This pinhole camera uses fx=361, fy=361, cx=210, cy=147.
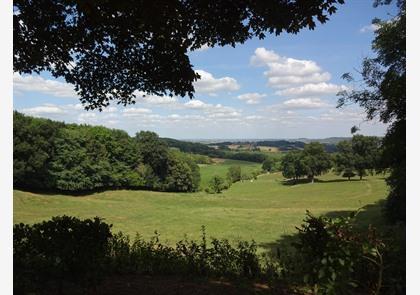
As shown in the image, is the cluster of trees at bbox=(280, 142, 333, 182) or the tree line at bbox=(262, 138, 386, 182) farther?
the cluster of trees at bbox=(280, 142, 333, 182)

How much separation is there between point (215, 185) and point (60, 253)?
78534 millimetres

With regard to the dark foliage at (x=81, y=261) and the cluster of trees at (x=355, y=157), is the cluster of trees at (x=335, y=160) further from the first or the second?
the dark foliage at (x=81, y=261)

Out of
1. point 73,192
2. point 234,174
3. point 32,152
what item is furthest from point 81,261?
point 234,174

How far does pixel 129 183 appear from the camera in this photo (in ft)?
217

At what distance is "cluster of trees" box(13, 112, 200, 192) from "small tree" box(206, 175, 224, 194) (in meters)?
3.60

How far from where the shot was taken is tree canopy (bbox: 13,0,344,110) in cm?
573

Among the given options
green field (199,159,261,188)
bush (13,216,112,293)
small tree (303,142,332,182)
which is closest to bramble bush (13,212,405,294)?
bush (13,216,112,293)

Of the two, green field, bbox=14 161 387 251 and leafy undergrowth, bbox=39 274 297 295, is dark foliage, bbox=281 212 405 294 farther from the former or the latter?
green field, bbox=14 161 387 251

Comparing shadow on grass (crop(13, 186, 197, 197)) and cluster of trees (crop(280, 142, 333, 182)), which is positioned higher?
cluster of trees (crop(280, 142, 333, 182))

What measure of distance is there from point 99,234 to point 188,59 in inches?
140

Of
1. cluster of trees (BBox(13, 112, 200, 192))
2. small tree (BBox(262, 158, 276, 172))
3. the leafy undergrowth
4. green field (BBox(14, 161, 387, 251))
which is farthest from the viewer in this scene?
small tree (BBox(262, 158, 276, 172))
